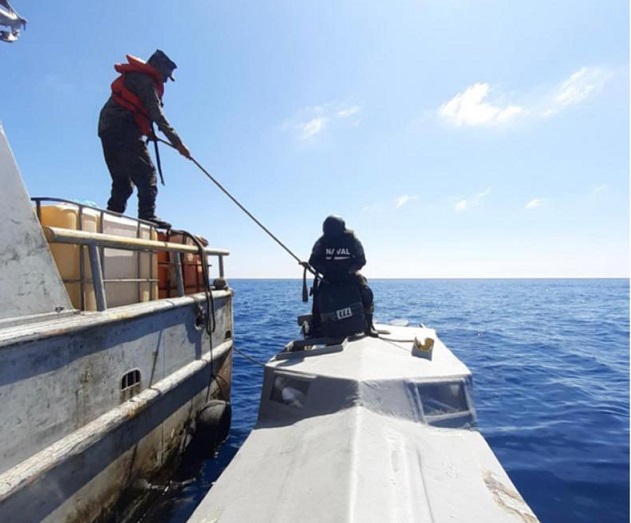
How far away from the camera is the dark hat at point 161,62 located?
563cm

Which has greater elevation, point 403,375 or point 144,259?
point 144,259

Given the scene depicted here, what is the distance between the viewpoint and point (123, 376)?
3547 millimetres

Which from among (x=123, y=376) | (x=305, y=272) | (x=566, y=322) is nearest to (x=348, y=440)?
(x=123, y=376)

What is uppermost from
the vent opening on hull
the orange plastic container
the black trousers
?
the black trousers

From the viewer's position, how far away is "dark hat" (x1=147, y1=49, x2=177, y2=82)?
18.5 ft

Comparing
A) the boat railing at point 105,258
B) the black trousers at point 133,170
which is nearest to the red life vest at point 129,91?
the black trousers at point 133,170

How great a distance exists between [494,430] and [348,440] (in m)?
4.65

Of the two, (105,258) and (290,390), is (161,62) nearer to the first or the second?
(105,258)

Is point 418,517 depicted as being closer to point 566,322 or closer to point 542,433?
point 542,433

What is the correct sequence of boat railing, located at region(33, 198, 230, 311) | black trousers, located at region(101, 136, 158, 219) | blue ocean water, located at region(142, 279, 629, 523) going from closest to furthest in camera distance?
boat railing, located at region(33, 198, 230, 311) → blue ocean water, located at region(142, 279, 629, 523) → black trousers, located at region(101, 136, 158, 219)

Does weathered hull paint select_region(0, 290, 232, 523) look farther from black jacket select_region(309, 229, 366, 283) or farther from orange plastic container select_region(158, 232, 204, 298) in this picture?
black jacket select_region(309, 229, 366, 283)

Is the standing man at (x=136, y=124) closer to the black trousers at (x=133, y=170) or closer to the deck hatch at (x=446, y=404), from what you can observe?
the black trousers at (x=133, y=170)

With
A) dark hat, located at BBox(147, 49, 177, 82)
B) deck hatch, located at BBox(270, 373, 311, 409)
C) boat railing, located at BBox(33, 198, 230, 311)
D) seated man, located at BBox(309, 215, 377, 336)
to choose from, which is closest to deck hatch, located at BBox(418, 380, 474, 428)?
deck hatch, located at BBox(270, 373, 311, 409)

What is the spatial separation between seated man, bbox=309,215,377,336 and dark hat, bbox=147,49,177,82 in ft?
11.4
